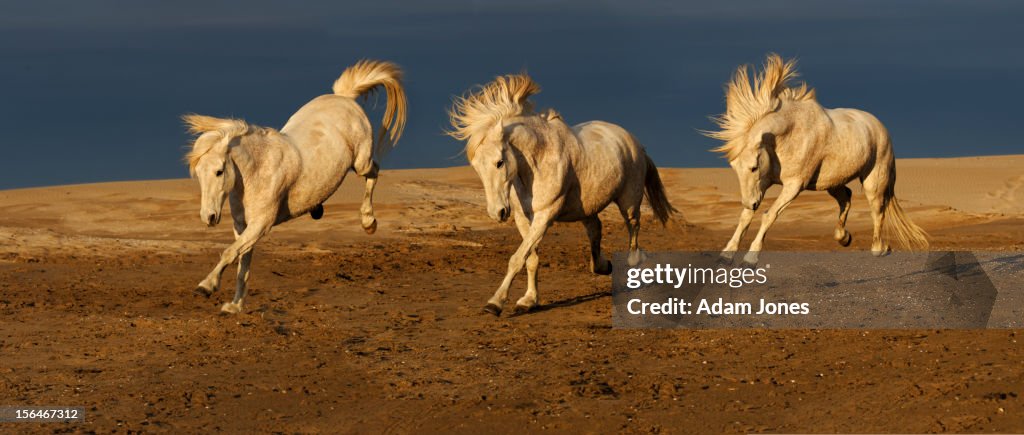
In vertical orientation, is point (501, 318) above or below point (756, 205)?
below

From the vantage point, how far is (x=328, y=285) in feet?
48.2

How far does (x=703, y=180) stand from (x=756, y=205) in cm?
2062

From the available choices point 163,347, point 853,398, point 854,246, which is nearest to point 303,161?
point 163,347

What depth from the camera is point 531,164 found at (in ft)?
36.2

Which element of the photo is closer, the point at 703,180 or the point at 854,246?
the point at 854,246

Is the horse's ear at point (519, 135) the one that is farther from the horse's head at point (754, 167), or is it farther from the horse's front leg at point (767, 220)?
the horse's front leg at point (767, 220)

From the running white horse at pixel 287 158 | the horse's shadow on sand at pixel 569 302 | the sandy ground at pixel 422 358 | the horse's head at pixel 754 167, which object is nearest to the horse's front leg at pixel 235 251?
the running white horse at pixel 287 158

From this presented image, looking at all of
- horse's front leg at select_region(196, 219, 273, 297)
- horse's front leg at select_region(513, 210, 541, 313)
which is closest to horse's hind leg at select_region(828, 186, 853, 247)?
horse's front leg at select_region(513, 210, 541, 313)

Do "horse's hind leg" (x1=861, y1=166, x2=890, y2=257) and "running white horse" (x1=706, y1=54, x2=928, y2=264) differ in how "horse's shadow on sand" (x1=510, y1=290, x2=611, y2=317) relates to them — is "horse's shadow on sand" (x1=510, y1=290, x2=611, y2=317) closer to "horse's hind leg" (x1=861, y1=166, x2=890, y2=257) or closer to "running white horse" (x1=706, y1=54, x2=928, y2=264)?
"running white horse" (x1=706, y1=54, x2=928, y2=264)

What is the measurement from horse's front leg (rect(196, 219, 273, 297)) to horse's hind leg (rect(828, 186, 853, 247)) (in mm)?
6102

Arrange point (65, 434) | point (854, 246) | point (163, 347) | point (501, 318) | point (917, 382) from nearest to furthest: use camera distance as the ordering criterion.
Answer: point (65, 434) → point (917, 382) → point (163, 347) → point (501, 318) → point (854, 246)

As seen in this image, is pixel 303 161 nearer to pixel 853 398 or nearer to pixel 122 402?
pixel 122 402

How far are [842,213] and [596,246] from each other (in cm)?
316

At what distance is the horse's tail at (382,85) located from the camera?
12.3m
